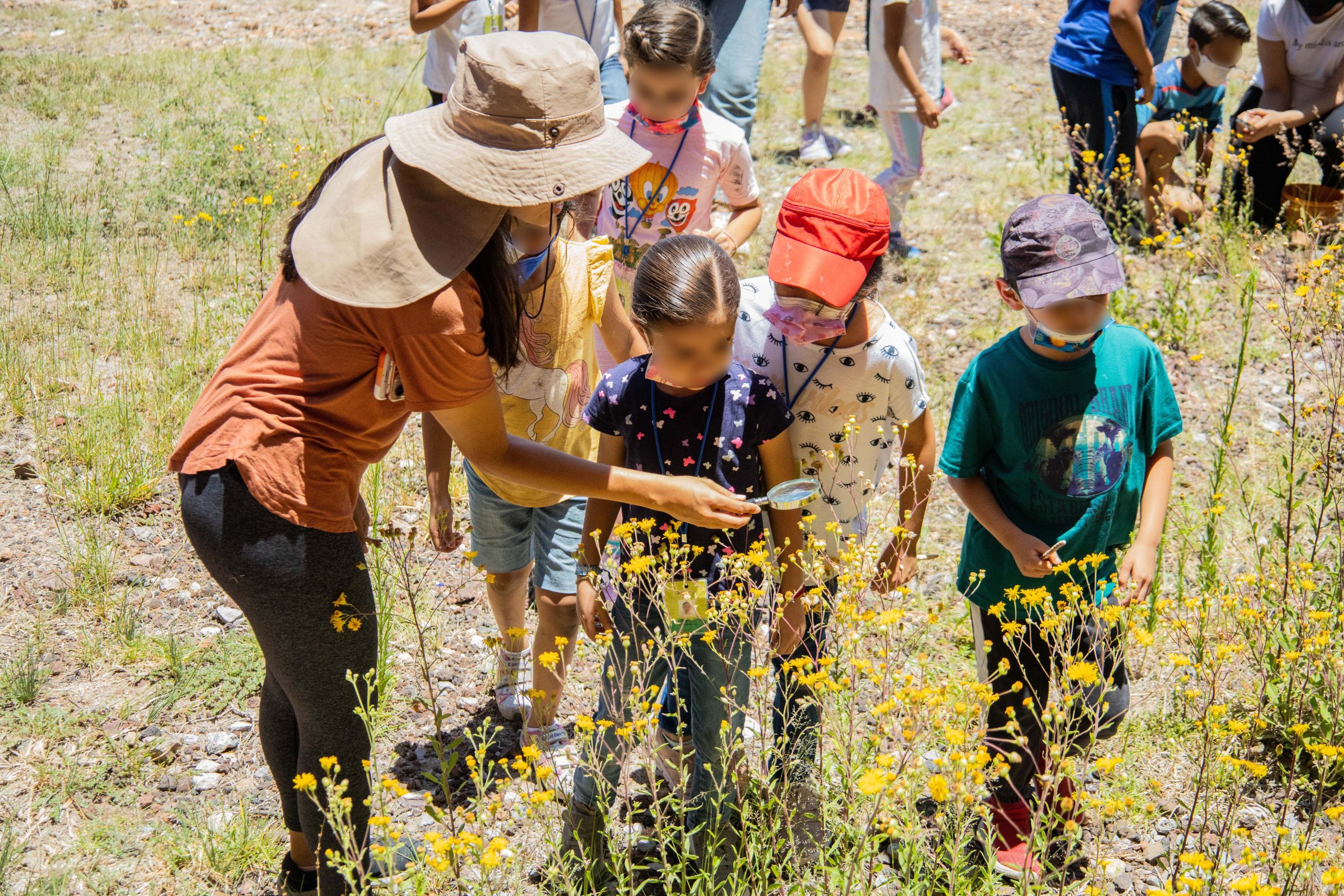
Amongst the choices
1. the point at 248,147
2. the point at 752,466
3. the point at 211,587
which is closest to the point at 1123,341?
the point at 752,466

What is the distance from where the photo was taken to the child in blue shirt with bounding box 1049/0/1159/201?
5.09 m

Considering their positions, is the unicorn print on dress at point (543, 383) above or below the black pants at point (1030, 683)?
above

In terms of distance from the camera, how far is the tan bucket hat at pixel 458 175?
180cm

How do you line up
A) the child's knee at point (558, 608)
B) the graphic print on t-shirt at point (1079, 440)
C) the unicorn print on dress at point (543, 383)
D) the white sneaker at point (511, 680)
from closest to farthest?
the graphic print on t-shirt at point (1079, 440) → the unicorn print on dress at point (543, 383) → the child's knee at point (558, 608) → the white sneaker at point (511, 680)

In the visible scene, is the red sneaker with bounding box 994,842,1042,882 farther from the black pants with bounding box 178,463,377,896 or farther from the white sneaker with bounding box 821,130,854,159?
the white sneaker with bounding box 821,130,854,159

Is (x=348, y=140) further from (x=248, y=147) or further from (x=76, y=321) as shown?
(x=76, y=321)

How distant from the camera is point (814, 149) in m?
6.98

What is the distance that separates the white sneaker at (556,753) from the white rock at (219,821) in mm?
751

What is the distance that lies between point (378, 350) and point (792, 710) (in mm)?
1307

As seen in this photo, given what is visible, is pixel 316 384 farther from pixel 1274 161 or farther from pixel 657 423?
pixel 1274 161

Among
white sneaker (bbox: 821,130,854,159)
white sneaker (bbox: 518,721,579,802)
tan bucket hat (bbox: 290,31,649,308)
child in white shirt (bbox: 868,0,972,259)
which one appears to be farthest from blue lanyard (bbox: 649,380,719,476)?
white sneaker (bbox: 821,130,854,159)

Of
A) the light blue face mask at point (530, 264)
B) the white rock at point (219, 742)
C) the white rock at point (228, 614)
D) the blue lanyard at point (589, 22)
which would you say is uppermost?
the light blue face mask at point (530, 264)

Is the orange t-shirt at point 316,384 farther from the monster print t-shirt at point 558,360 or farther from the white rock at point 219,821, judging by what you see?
the white rock at point 219,821

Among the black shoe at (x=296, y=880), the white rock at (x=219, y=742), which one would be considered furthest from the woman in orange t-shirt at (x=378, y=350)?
the white rock at (x=219, y=742)
